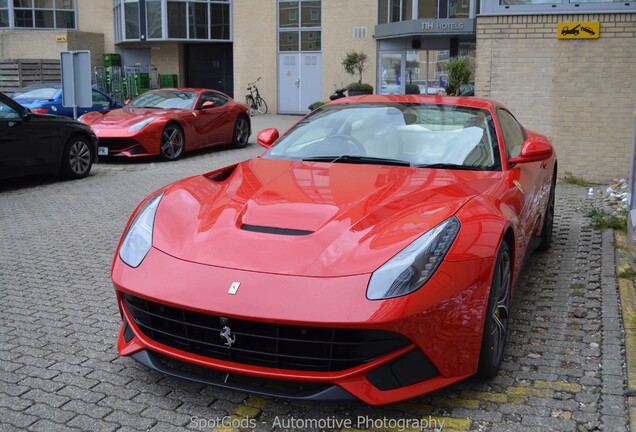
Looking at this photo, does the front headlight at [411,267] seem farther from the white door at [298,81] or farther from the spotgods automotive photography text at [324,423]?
the white door at [298,81]

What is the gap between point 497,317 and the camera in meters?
3.73

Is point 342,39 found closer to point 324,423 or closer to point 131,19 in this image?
point 131,19

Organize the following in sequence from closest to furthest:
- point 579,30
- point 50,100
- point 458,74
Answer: point 579,30 < point 458,74 < point 50,100

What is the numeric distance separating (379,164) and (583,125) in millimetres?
7538

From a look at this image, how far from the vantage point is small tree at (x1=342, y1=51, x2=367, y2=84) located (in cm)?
2839

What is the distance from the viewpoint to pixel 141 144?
13.2 metres

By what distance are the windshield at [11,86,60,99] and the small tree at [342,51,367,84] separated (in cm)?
1365

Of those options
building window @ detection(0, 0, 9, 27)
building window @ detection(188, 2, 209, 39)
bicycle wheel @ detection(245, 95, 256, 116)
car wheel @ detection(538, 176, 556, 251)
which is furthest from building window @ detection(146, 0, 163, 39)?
car wheel @ detection(538, 176, 556, 251)

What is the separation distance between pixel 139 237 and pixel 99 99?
591 inches

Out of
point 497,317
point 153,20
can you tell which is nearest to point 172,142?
point 497,317

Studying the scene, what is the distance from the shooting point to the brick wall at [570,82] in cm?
1079

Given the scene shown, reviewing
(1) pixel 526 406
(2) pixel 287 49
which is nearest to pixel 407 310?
(1) pixel 526 406

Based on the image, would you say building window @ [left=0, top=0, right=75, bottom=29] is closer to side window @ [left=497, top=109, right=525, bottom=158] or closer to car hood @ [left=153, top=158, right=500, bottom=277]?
side window @ [left=497, top=109, right=525, bottom=158]

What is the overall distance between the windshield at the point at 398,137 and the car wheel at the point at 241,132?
10.9 m
